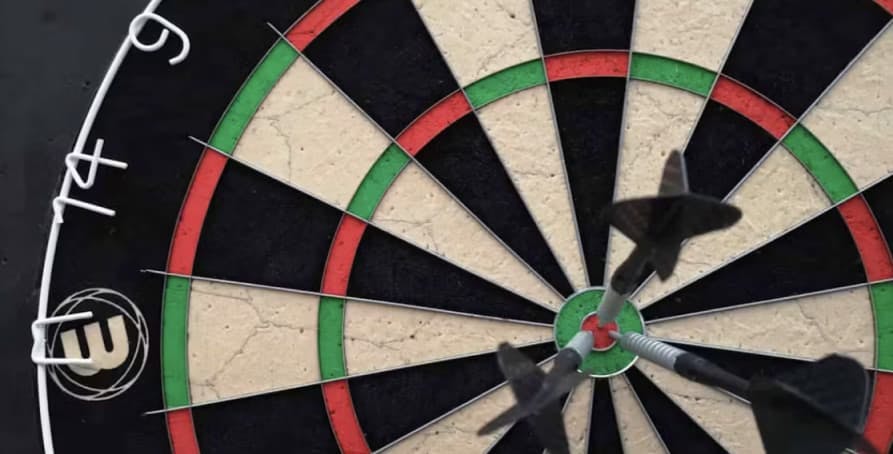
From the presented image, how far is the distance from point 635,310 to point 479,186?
93 centimetres

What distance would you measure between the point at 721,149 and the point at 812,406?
1.82 m

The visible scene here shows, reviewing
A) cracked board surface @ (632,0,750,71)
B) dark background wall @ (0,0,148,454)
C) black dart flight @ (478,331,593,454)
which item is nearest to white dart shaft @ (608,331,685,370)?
black dart flight @ (478,331,593,454)

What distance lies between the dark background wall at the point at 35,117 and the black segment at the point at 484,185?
1635 millimetres

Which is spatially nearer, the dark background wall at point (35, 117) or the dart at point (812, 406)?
the dart at point (812, 406)

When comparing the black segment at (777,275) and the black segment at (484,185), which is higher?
the black segment at (484,185)

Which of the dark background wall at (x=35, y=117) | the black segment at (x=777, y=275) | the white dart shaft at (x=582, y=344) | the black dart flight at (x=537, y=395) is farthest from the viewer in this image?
the dark background wall at (x=35, y=117)

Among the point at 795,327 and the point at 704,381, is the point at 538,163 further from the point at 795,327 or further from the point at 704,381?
the point at 704,381

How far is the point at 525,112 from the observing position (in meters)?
3.83

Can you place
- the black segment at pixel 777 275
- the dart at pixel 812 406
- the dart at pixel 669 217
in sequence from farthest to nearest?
the black segment at pixel 777 275 < the dart at pixel 812 406 < the dart at pixel 669 217

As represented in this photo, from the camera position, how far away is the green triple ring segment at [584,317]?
377 cm

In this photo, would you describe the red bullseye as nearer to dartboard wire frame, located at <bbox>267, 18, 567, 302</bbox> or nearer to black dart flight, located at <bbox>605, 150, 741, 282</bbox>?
dartboard wire frame, located at <bbox>267, 18, 567, 302</bbox>

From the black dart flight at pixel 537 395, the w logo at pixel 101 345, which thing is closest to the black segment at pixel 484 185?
the black dart flight at pixel 537 395

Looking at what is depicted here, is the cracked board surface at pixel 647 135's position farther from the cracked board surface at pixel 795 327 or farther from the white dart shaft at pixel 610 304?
the white dart shaft at pixel 610 304

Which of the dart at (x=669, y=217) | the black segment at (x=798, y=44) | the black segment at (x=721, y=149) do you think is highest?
the black segment at (x=798, y=44)
